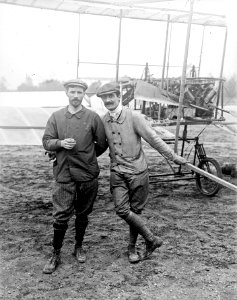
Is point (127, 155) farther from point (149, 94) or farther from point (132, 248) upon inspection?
point (149, 94)

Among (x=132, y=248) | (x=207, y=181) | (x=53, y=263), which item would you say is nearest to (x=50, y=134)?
(x=53, y=263)

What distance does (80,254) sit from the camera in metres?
3.80

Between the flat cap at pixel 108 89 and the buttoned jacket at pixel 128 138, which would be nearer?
the flat cap at pixel 108 89

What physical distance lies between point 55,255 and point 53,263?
0.27 feet

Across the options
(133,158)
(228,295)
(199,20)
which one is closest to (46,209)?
(133,158)

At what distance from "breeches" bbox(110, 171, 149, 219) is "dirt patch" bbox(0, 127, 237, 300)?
2.03 ft

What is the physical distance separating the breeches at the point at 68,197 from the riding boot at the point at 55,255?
0.11m

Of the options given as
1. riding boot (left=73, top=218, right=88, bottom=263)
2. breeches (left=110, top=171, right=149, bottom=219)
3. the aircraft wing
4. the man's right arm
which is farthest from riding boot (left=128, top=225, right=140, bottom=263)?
the aircraft wing

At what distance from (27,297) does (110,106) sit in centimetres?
189

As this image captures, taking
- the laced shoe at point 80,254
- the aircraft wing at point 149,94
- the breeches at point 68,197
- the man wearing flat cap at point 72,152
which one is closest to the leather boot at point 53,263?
the man wearing flat cap at point 72,152

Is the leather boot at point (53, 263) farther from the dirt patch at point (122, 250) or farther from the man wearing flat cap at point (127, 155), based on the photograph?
the man wearing flat cap at point (127, 155)

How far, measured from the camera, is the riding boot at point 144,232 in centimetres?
359

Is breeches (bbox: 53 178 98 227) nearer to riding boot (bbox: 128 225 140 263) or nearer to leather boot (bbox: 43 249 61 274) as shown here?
leather boot (bbox: 43 249 61 274)

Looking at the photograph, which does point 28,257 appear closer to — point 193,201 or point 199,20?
point 193,201
